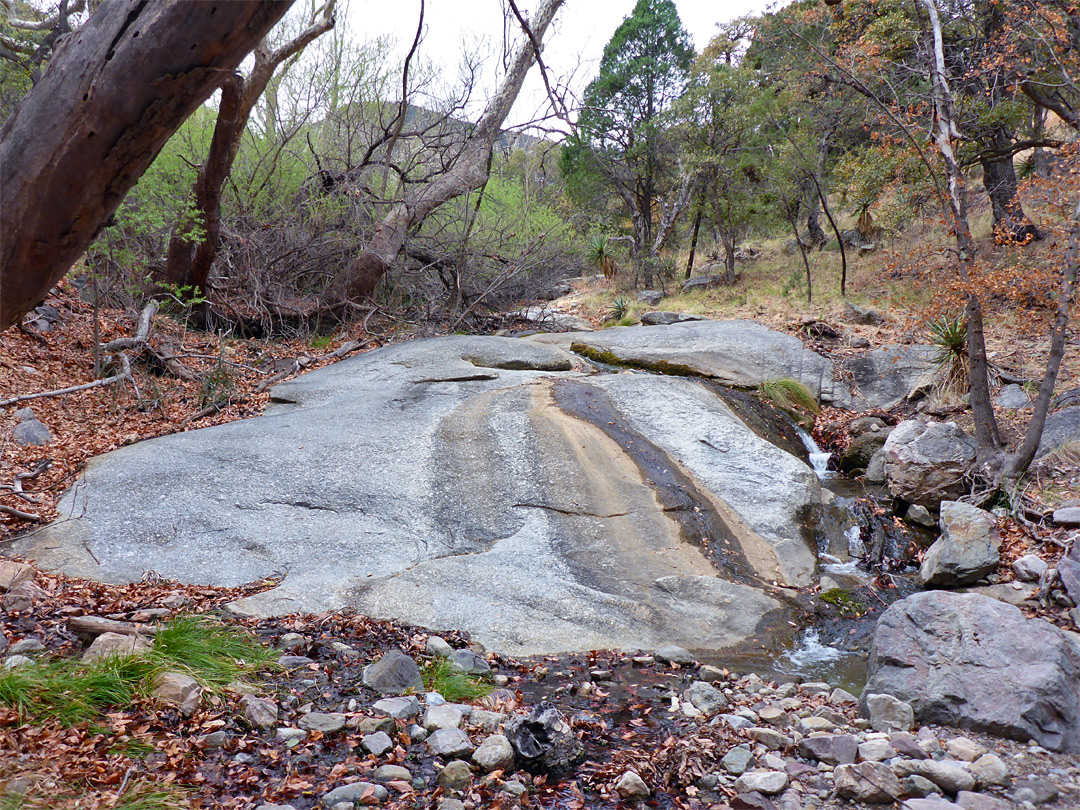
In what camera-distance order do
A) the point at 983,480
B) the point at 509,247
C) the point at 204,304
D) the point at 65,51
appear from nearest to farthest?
the point at 65,51, the point at 983,480, the point at 204,304, the point at 509,247

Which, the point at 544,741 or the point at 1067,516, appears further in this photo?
the point at 1067,516

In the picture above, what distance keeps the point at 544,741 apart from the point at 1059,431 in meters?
6.79

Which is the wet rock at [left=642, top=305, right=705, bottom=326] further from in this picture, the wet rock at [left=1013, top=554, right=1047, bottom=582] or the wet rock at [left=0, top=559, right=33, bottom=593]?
the wet rock at [left=0, top=559, right=33, bottom=593]

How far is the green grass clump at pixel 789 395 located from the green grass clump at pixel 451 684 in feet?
23.4

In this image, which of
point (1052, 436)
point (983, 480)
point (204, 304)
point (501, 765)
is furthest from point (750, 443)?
point (204, 304)

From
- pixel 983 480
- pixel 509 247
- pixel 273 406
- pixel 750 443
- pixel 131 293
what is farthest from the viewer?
pixel 509 247

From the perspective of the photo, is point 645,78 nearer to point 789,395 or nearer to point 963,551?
point 789,395

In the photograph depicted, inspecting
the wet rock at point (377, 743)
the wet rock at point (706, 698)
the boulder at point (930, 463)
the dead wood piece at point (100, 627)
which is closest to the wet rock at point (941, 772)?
the wet rock at point (706, 698)

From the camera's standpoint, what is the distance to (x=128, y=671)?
9.27ft

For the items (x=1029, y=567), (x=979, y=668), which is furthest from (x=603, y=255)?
(x=979, y=668)

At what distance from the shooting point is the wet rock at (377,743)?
273 centimetres

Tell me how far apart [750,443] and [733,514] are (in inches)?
52.8

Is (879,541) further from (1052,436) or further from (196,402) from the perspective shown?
(196,402)

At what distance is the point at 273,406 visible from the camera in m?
8.00
